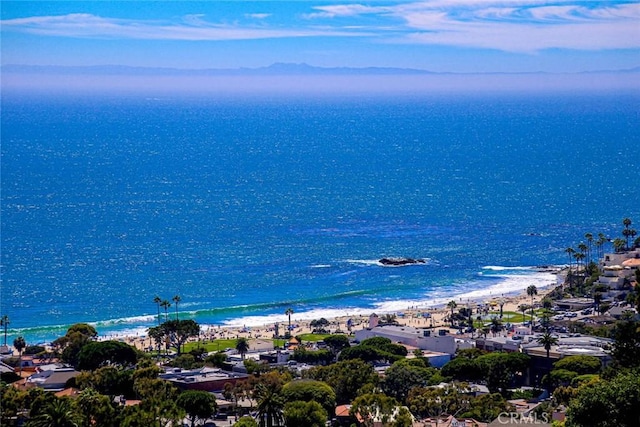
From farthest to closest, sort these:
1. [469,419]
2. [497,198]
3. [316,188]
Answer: [316,188] < [497,198] < [469,419]

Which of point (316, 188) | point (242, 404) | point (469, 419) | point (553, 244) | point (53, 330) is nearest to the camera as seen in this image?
point (469, 419)

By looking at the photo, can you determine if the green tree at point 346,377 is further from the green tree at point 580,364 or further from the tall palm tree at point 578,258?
the tall palm tree at point 578,258

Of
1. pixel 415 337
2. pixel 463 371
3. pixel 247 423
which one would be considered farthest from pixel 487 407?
pixel 415 337

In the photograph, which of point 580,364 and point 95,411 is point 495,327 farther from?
point 95,411

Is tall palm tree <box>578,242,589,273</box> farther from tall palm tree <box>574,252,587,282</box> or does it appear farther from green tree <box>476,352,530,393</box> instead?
green tree <box>476,352,530,393</box>

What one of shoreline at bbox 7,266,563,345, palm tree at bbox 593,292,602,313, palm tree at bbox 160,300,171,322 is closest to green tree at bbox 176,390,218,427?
shoreline at bbox 7,266,563,345

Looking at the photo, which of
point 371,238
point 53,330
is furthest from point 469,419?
point 371,238

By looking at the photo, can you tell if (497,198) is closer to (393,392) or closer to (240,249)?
(240,249)
